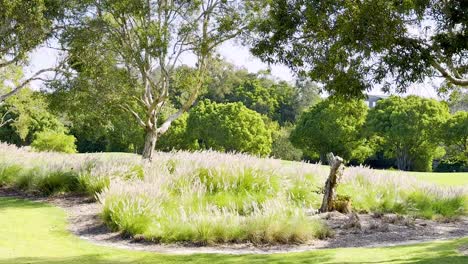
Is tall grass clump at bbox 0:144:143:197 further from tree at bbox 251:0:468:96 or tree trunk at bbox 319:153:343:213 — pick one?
tree at bbox 251:0:468:96

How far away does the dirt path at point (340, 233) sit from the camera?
7531 mm

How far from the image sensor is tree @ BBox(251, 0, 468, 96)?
5.56 meters

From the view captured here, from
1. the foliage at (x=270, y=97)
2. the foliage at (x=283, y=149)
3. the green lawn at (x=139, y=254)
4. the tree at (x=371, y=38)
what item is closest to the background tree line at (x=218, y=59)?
the tree at (x=371, y=38)

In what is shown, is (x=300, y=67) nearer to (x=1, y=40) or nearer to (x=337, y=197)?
(x=337, y=197)

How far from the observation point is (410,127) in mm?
40906

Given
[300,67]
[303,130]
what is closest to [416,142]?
[303,130]

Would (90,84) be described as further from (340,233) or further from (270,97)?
(270,97)

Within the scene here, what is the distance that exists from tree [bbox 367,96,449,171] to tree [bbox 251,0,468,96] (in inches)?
1392

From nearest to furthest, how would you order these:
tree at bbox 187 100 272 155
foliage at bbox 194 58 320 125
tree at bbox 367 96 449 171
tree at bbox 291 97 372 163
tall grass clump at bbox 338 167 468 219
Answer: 1. tall grass clump at bbox 338 167 468 219
2. tree at bbox 367 96 449 171
3. tree at bbox 187 100 272 155
4. tree at bbox 291 97 372 163
5. foliage at bbox 194 58 320 125

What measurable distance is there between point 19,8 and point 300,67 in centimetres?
855

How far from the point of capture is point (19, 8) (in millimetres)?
12562

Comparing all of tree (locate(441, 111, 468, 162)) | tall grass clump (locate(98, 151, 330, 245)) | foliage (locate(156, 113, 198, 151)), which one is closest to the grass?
tall grass clump (locate(98, 151, 330, 245))

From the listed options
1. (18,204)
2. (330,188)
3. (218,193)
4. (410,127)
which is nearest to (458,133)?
(410,127)

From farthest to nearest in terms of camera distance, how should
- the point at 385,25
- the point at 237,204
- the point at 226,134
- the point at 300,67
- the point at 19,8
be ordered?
the point at 226,134, the point at 19,8, the point at 237,204, the point at 300,67, the point at 385,25
